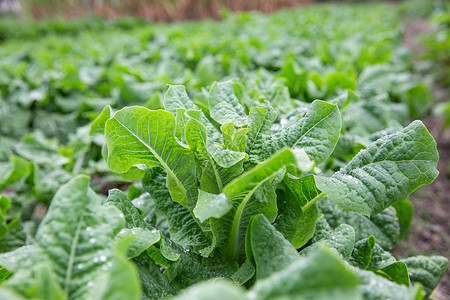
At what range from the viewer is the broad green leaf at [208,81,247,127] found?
1.17 metres

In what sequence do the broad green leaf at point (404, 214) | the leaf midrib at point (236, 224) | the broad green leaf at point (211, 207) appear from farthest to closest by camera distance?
1. the broad green leaf at point (404, 214)
2. the leaf midrib at point (236, 224)
3. the broad green leaf at point (211, 207)

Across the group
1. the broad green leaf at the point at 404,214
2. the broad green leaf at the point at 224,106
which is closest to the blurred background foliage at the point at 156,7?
the broad green leaf at the point at 404,214

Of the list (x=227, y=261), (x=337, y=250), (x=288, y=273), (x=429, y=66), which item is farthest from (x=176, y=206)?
(x=429, y=66)

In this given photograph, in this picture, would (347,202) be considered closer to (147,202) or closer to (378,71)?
(147,202)

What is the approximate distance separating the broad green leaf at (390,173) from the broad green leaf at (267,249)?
18 centimetres

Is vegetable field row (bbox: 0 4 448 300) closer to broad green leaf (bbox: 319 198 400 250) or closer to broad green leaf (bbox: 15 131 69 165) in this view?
broad green leaf (bbox: 319 198 400 250)

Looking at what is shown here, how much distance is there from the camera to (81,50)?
5.18 meters

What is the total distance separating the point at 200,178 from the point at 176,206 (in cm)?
13

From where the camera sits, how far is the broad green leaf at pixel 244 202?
0.82m

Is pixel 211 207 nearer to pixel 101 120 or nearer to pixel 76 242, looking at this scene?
pixel 76 242

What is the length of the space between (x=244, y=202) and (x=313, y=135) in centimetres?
29

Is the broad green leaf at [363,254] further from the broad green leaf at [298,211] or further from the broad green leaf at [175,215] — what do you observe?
the broad green leaf at [175,215]

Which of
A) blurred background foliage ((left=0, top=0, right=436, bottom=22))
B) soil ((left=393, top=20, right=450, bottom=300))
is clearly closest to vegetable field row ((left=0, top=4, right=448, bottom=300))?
soil ((left=393, top=20, right=450, bottom=300))

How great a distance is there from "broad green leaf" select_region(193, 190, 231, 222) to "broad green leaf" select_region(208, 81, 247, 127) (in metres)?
0.33
